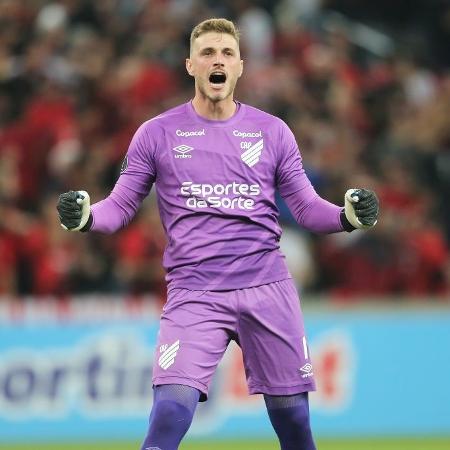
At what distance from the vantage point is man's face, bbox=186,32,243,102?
6.29m

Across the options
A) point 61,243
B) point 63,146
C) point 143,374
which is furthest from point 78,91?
point 143,374

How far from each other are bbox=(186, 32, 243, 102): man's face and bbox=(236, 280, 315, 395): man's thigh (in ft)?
3.19

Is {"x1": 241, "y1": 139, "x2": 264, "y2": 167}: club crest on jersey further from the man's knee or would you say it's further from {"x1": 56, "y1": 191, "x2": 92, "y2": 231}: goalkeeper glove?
the man's knee

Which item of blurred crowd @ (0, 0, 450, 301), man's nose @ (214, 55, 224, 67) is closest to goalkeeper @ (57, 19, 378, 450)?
man's nose @ (214, 55, 224, 67)

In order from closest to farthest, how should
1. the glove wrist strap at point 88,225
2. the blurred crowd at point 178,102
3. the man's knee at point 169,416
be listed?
1. the man's knee at point 169,416
2. the glove wrist strap at point 88,225
3. the blurred crowd at point 178,102

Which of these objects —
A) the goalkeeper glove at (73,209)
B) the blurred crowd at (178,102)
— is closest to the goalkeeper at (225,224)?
the goalkeeper glove at (73,209)

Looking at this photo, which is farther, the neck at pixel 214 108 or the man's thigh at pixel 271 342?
the neck at pixel 214 108

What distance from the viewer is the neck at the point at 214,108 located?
253 inches

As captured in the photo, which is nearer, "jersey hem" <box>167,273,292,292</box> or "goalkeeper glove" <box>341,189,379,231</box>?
"goalkeeper glove" <box>341,189,379,231</box>

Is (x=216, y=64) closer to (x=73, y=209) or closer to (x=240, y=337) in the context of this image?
(x=73, y=209)

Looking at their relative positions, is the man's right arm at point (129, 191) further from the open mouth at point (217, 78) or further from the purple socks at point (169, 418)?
the purple socks at point (169, 418)

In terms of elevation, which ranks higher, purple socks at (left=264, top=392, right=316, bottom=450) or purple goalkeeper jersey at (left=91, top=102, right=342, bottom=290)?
purple goalkeeper jersey at (left=91, top=102, right=342, bottom=290)

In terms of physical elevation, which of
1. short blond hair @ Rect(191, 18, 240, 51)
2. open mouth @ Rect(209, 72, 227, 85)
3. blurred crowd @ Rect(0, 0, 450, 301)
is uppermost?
blurred crowd @ Rect(0, 0, 450, 301)

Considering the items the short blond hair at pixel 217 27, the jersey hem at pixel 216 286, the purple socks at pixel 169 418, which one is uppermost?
the short blond hair at pixel 217 27
